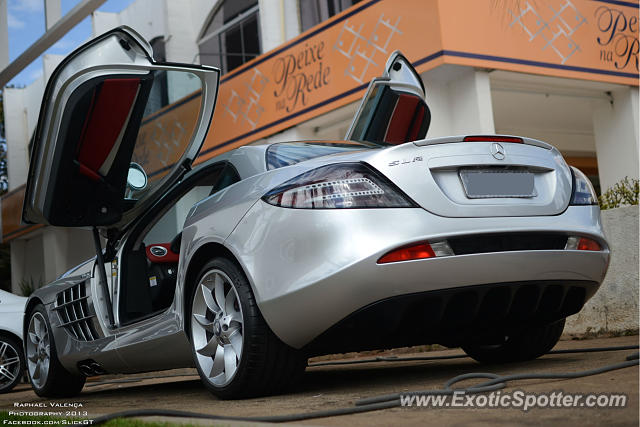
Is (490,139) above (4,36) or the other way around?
the other way around

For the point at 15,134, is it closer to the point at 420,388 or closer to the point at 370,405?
the point at 420,388

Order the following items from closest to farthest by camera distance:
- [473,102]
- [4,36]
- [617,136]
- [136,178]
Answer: [136,178], [473,102], [617,136], [4,36]

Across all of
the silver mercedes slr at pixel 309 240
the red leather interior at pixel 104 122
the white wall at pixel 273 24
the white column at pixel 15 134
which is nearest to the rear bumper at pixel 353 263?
the silver mercedes slr at pixel 309 240

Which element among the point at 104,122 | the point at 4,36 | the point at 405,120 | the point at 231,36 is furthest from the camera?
the point at 231,36

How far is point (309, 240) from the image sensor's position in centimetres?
356

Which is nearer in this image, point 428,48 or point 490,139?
point 490,139

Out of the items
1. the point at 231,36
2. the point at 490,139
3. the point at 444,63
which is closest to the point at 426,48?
the point at 444,63

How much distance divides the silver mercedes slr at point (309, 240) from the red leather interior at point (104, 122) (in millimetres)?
10

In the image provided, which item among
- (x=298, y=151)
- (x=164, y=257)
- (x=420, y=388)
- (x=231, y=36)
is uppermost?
(x=231, y=36)

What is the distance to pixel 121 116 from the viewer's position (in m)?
5.18

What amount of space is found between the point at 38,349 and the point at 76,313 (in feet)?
2.71

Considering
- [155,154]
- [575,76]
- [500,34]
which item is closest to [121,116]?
[155,154]


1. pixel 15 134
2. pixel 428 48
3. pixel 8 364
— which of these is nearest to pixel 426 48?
pixel 428 48

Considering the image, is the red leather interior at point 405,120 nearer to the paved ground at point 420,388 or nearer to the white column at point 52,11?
the paved ground at point 420,388
